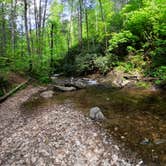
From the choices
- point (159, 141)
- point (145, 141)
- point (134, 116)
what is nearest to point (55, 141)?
point (145, 141)

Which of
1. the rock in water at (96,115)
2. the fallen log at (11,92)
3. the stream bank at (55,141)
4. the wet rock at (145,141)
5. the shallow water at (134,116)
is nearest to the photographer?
the stream bank at (55,141)

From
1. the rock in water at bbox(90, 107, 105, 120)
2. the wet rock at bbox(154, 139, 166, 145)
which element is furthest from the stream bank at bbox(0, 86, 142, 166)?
the wet rock at bbox(154, 139, 166, 145)

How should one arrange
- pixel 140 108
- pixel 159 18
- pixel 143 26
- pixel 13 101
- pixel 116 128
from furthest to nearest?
1. pixel 143 26
2. pixel 159 18
3. pixel 13 101
4. pixel 140 108
5. pixel 116 128

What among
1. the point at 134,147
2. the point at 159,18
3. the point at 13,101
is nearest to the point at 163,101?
the point at 134,147

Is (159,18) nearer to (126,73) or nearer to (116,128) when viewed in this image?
(126,73)

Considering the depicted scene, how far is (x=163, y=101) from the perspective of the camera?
1019 centimetres

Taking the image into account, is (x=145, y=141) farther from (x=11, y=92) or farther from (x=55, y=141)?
(x=11, y=92)

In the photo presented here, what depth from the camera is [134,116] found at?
8062 millimetres

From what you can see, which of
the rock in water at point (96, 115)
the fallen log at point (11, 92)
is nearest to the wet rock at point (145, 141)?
the rock in water at point (96, 115)

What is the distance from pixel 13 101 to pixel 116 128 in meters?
5.97

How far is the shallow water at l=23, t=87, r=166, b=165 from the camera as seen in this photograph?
5695 mm

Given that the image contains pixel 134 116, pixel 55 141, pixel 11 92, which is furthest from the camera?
pixel 11 92

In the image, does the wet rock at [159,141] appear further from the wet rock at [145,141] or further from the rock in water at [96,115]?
the rock in water at [96,115]

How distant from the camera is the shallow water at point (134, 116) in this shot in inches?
224
